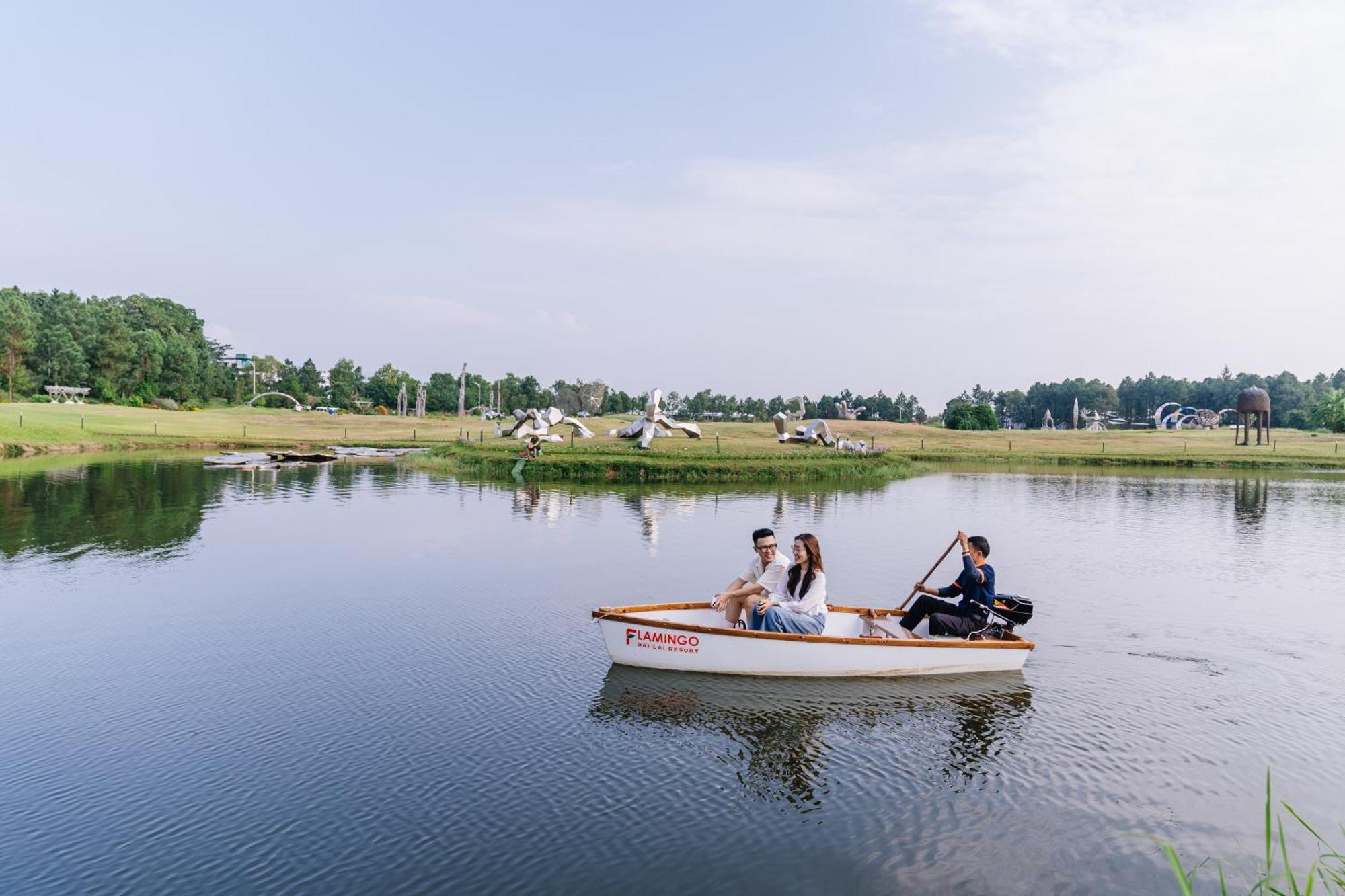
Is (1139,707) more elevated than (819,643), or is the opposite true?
(819,643)

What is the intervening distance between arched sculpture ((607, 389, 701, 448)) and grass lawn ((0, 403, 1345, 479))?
1017mm

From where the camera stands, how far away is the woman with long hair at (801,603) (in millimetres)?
14906

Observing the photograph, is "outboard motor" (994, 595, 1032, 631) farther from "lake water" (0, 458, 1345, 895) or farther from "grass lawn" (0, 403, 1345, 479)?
"grass lawn" (0, 403, 1345, 479)

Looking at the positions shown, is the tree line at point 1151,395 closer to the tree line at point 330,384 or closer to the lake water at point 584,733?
the tree line at point 330,384

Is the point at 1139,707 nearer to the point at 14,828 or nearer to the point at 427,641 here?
the point at 427,641

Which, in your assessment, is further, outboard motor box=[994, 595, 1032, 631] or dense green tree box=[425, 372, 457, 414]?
dense green tree box=[425, 372, 457, 414]

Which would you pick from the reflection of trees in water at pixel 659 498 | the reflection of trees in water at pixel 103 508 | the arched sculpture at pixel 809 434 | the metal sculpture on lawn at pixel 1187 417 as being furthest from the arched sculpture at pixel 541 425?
the metal sculpture on lawn at pixel 1187 417

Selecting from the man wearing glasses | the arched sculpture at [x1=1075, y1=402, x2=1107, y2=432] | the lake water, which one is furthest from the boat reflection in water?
the arched sculpture at [x1=1075, y1=402, x2=1107, y2=432]

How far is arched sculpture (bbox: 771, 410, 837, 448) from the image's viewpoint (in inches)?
2906

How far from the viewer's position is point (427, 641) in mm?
16844

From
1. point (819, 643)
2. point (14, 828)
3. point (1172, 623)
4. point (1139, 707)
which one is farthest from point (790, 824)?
point (1172, 623)

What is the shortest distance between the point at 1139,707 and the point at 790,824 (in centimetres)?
750

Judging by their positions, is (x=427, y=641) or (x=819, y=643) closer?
(x=819, y=643)

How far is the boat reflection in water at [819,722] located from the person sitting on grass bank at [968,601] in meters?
0.92
